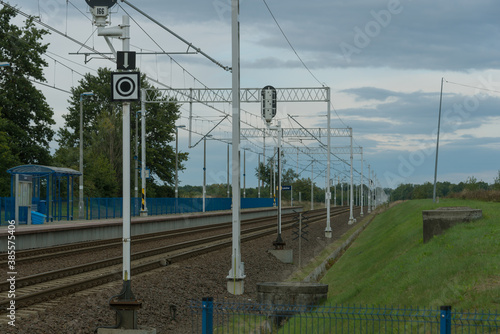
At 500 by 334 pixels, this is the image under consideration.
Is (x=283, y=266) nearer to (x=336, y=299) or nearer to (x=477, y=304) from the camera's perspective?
(x=336, y=299)

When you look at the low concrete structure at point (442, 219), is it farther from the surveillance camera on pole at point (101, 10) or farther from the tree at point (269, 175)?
the tree at point (269, 175)

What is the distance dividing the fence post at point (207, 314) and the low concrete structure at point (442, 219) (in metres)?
13.1

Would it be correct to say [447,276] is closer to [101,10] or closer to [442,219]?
[101,10]

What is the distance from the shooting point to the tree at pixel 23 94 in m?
58.8

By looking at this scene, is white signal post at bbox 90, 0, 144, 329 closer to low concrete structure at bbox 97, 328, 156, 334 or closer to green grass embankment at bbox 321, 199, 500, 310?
low concrete structure at bbox 97, 328, 156, 334

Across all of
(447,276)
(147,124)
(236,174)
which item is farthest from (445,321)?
(147,124)

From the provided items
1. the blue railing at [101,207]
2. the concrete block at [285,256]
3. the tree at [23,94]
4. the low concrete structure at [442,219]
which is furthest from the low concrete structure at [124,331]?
the tree at [23,94]

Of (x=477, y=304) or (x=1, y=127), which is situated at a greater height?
(x=1, y=127)

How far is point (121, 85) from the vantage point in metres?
11.2

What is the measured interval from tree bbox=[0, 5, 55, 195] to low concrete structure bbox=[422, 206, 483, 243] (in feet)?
146

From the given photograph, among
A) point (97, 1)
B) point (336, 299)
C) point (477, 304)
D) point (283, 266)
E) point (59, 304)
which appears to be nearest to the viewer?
point (477, 304)

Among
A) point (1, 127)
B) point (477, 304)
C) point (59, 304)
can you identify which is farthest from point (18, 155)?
point (477, 304)

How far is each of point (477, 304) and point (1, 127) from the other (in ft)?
169

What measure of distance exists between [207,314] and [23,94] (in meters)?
56.0
